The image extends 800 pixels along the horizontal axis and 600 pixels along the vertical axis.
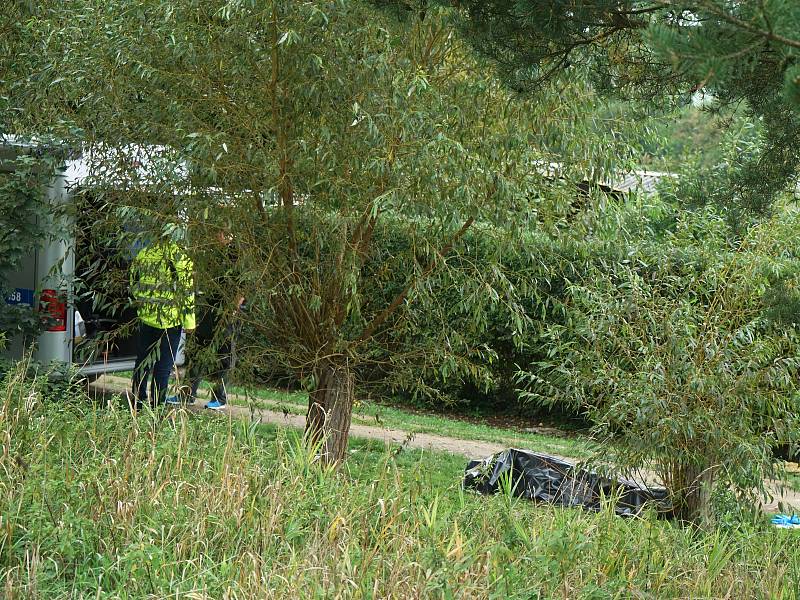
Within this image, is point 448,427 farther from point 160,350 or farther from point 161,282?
point 161,282

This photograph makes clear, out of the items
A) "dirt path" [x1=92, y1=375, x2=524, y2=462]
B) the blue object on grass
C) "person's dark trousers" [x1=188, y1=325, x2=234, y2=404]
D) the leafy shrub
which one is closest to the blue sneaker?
the blue object on grass

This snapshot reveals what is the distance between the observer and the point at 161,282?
7633mm

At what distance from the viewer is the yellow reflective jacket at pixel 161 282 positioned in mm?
7582

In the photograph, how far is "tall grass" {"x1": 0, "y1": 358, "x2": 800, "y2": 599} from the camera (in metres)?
4.35

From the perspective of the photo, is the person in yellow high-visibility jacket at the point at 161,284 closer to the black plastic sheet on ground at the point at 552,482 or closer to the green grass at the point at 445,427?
the green grass at the point at 445,427

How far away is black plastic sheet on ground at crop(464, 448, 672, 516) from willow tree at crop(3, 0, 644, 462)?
41.7 inches

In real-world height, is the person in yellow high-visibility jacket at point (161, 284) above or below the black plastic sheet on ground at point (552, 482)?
above

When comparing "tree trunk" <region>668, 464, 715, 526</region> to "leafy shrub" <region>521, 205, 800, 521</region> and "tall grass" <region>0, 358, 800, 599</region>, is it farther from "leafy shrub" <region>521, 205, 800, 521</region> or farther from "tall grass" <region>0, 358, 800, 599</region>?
"tall grass" <region>0, 358, 800, 599</region>

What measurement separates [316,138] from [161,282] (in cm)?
168

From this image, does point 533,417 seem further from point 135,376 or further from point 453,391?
point 135,376

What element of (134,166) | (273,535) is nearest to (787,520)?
(273,535)

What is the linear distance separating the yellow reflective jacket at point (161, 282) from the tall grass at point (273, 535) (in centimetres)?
154

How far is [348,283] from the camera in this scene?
23.4ft

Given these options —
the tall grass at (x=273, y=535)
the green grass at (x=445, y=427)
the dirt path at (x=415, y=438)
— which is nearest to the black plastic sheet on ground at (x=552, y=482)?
the tall grass at (x=273, y=535)
